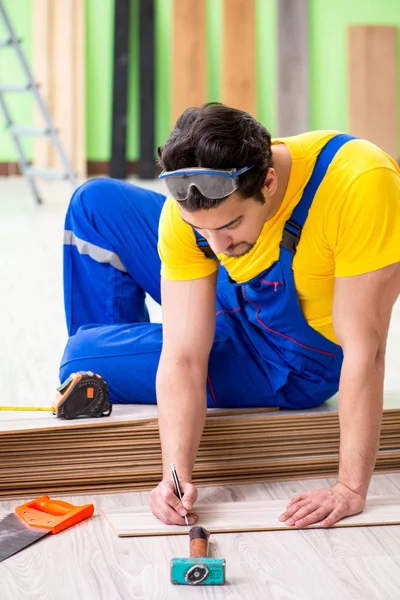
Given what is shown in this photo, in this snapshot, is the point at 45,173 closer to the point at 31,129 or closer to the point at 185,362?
the point at 31,129

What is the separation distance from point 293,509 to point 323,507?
75 mm

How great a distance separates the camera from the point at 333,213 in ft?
7.60

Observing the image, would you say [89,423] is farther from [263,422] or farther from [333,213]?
[333,213]

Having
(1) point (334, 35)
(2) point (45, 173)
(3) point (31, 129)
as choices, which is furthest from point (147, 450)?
(1) point (334, 35)

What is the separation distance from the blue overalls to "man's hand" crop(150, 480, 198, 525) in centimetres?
52

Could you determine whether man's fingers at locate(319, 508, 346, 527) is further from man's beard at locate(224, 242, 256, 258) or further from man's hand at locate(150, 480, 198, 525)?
man's beard at locate(224, 242, 256, 258)

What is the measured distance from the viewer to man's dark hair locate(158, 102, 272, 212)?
7.06 feet

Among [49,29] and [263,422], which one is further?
[49,29]

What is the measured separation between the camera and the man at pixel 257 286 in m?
2.23

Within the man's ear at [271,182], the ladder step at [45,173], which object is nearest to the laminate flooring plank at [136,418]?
the man's ear at [271,182]

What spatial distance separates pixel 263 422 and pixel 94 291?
85 centimetres

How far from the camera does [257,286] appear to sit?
8.59 feet

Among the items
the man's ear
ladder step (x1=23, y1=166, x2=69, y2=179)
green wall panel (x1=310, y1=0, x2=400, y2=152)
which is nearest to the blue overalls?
the man's ear

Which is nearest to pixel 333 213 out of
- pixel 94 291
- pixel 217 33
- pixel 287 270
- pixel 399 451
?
pixel 287 270
